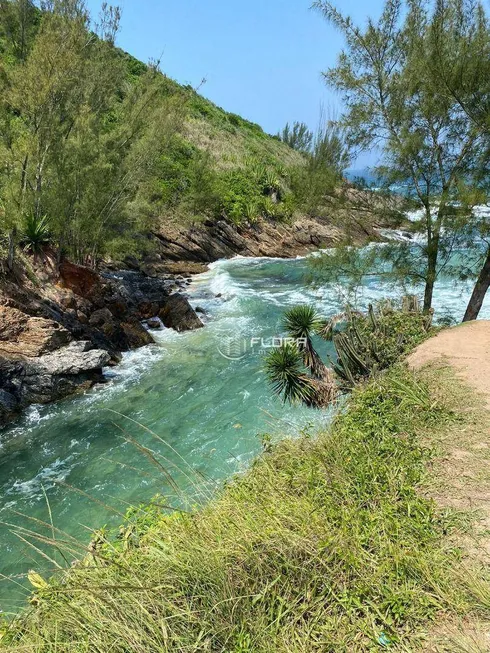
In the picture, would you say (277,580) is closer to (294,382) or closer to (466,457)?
(466,457)

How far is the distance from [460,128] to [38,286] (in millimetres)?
13794

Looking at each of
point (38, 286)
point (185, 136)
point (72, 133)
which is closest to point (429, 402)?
point (38, 286)

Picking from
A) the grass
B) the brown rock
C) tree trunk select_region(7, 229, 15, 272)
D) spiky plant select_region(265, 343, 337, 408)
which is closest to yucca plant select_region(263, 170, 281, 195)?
the brown rock

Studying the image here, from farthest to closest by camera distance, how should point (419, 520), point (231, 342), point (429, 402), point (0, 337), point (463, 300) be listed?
point (463, 300) → point (231, 342) → point (0, 337) → point (429, 402) → point (419, 520)

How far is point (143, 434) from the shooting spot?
384 inches

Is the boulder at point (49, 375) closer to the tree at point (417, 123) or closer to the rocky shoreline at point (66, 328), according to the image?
the rocky shoreline at point (66, 328)

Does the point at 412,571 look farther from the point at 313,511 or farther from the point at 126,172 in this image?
the point at 126,172

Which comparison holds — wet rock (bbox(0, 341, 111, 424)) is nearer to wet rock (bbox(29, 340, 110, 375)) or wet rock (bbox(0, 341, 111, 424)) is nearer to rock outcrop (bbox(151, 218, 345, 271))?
wet rock (bbox(29, 340, 110, 375))

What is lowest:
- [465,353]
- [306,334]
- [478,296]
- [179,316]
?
[179,316]

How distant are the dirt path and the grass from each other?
102 millimetres

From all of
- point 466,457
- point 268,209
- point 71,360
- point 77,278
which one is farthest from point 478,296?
point 268,209

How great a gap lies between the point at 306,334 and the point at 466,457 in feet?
15.0

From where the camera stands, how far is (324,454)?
4414 mm

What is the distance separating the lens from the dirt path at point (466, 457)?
250cm
